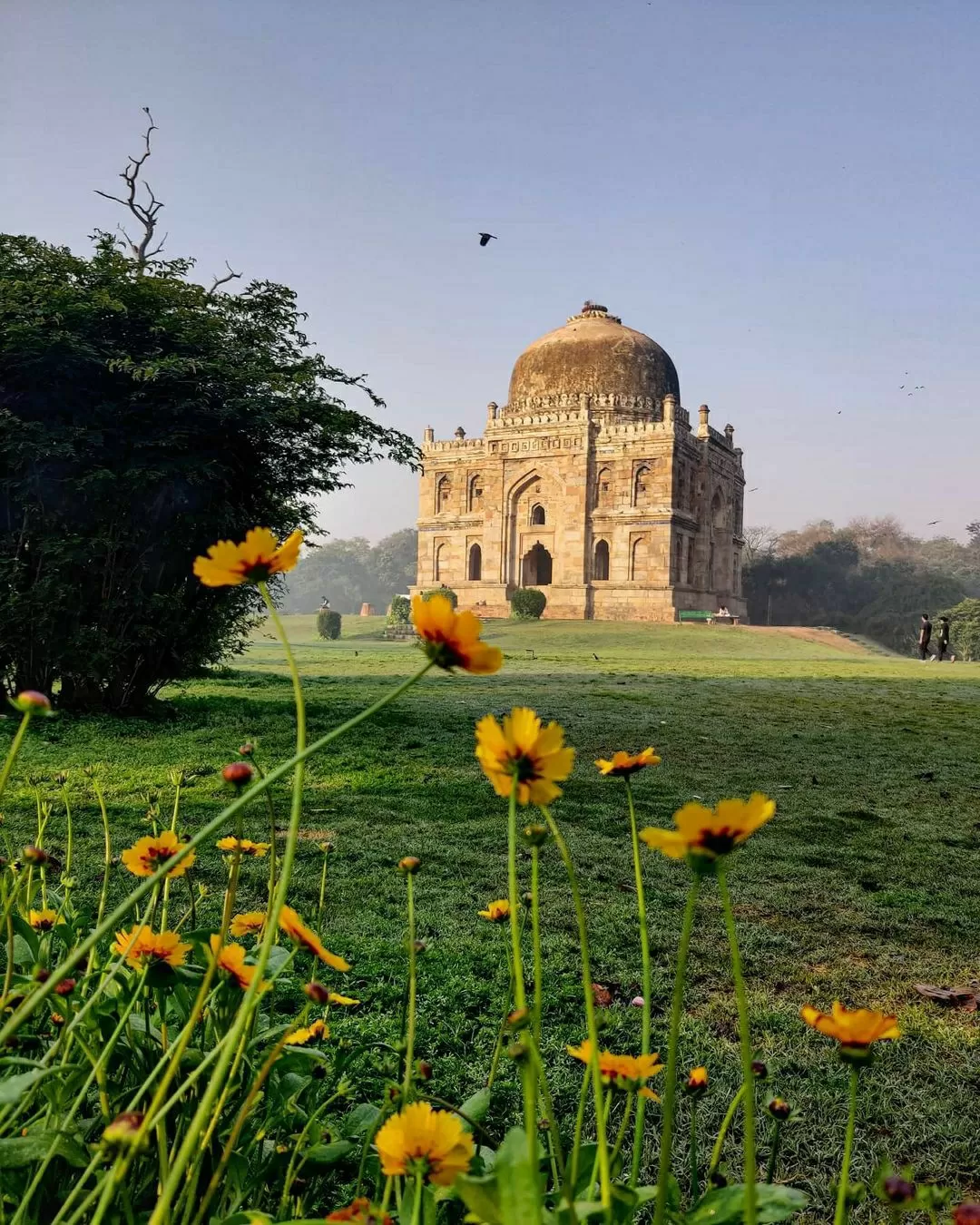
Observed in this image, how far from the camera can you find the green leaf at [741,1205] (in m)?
0.79

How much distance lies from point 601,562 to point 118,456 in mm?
24769

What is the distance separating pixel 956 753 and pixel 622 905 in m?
4.14

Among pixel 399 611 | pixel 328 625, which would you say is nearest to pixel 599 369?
pixel 399 611

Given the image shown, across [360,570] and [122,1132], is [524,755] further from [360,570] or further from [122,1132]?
[360,570]

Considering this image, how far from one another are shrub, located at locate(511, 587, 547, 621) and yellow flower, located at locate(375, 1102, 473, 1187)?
2624cm

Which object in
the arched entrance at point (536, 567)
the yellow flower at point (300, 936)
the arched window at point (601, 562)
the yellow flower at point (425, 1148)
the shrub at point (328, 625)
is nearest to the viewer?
the yellow flower at point (425, 1148)

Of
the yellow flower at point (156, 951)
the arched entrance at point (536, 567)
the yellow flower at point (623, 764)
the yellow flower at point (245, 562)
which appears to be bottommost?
the yellow flower at point (156, 951)

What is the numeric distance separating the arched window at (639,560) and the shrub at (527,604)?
3502 millimetres

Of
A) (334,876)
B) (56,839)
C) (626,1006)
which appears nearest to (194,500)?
(56,839)

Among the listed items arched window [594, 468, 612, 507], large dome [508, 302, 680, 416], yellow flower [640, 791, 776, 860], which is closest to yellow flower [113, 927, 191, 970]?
yellow flower [640, 791, 776, 860]

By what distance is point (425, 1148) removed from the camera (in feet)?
2.35

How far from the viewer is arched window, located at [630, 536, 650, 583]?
28.6m

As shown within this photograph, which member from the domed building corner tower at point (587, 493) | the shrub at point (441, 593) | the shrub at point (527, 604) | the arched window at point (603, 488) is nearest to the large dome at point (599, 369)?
the domed building corner tower at point (587, 493)

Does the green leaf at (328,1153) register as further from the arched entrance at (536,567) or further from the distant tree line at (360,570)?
the distant tree line at (360,570)
